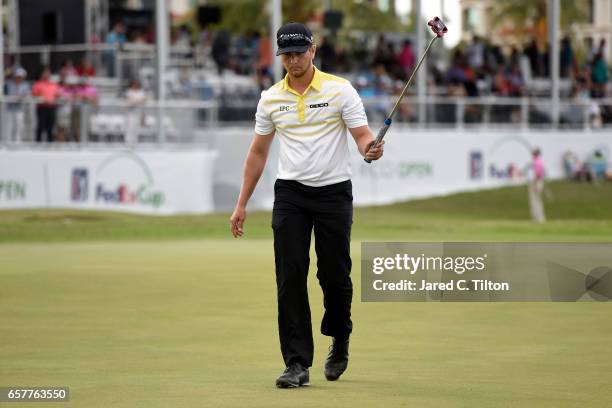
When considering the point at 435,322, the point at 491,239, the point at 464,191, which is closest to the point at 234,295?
the point at 435,322

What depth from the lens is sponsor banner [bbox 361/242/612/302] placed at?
33.6ft

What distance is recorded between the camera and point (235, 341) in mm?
10633

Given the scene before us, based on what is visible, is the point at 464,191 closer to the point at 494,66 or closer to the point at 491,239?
the point at 494,66

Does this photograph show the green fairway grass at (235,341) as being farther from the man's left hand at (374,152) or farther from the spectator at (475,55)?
the spectator at (475,55)

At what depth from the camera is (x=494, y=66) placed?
39656mm

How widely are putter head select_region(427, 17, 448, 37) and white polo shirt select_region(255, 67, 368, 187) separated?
60cm

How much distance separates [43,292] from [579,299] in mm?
5232

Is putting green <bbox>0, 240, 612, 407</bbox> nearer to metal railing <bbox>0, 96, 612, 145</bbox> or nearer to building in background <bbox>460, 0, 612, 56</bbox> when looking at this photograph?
metal railing <bbox>0, 96, 612, 145</bbox>

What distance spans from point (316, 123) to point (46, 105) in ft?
64.4

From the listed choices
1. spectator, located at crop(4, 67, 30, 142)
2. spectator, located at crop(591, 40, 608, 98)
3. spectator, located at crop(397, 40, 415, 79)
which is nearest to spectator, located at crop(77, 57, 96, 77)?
spectator, located at crop(4, 67, 30, 142)

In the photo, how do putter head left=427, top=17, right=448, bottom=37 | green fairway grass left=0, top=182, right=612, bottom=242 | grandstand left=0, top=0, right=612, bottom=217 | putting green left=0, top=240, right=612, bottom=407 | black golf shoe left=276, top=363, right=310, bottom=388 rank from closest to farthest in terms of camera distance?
1. putting green left=0, top=240, right=612, bottom=407
2. black golf shoe left=276, top=363, right=310, bottom=388
3. putter head left=427, top=17, right=448, bottom=37
4. green fairway grass left=0, top=182, right=612, bottom=242
5. grandstand left=0, top=0, right=612, bottom=217

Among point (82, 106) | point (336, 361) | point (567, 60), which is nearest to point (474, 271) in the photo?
point (336, 361)

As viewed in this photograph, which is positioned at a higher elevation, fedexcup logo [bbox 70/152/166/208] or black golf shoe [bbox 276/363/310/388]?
black golf shoe [bbox 276/363/310/388]

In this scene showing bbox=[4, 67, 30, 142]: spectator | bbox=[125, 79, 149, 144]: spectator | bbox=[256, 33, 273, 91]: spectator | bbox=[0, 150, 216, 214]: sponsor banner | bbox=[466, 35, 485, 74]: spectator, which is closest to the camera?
bbox=[4, 67, 30, 142]: spectator
